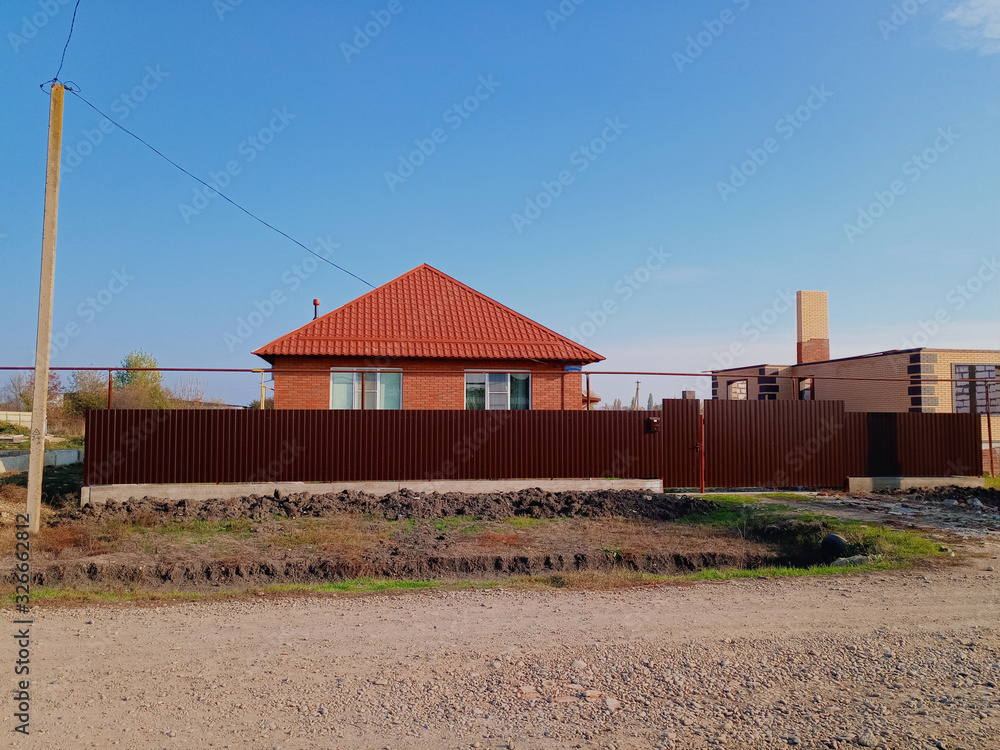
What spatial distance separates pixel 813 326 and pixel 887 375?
4.74 meters

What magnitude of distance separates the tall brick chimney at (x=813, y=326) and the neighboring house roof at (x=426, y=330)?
1201 cm

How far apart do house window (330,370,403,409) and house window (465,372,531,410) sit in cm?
182

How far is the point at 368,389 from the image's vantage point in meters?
15.9

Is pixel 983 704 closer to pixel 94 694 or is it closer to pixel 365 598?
pixel 365 598

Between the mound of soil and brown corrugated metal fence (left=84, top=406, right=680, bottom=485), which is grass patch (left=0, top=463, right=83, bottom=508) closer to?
brown corrugated metal fence (left=84, top=406, right=680, bottom=485)

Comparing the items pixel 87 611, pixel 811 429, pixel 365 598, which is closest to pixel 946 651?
pixel 365 598

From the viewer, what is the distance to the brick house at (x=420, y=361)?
15.5 metres

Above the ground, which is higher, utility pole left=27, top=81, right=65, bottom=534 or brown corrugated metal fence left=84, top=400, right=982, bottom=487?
utility pole left=27, top=81, right=65, bottom=534

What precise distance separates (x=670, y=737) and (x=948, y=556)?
21.7 feet

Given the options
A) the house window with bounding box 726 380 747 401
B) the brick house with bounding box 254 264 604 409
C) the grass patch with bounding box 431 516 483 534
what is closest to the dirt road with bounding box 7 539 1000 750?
the grass patch with bounding box 431 516 483 534

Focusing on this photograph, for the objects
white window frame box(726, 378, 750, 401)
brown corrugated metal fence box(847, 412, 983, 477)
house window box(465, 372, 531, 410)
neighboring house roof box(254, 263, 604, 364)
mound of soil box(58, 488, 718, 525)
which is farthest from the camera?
white window frame box(726, 378, 750, 401)

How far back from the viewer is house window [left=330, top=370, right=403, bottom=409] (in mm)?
15719

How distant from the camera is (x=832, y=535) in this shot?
28.6 ft

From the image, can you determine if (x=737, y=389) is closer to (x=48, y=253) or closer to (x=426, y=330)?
(x=426, y=330)
